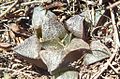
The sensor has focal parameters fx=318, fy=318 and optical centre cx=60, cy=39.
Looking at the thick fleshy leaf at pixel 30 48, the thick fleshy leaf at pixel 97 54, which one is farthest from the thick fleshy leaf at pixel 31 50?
the thick fleshy leaf at pixel 97 54

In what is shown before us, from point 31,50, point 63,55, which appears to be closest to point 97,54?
point 63,55

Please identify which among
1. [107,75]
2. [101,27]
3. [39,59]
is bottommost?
[107,75]

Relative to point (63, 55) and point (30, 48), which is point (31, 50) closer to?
point (30, 48)

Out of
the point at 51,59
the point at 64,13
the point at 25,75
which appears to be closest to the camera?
the point at 51,59

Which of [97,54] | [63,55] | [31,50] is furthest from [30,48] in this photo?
[97,54]

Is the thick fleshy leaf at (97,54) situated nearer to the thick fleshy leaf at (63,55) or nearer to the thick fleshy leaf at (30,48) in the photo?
the thick fleshy leaf at (63,55)

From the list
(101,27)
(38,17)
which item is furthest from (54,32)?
(101,27)

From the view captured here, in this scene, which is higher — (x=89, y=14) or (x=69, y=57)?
(x=89, y=14)

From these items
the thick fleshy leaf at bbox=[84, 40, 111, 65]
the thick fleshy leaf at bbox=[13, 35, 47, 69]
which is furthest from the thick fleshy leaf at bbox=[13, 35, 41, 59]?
the thick fleshy leaf at bbox=[84, 40, 111, 65]

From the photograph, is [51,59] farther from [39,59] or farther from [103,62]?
[103,62]

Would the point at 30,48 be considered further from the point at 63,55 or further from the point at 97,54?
the point at 97,54

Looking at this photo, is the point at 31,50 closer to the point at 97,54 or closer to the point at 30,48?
the point at 30,48
